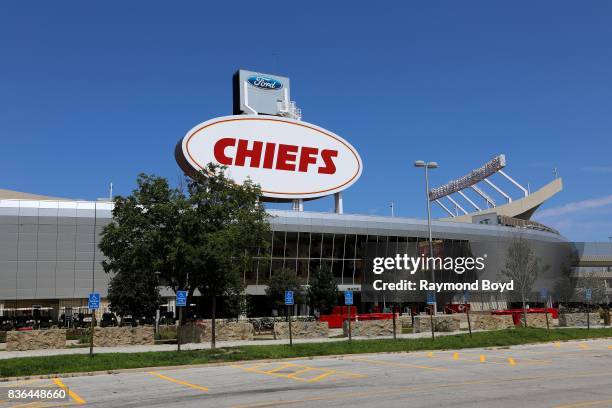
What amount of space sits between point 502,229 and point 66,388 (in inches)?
2783

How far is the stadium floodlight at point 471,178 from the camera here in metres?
93.7

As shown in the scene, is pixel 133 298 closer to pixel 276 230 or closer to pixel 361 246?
pixel 276 230

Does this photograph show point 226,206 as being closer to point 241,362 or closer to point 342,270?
point 241,362

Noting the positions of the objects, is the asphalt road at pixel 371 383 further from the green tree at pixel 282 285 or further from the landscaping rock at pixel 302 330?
the green tree at pixel 282 285

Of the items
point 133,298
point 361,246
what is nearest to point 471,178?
point 361,246

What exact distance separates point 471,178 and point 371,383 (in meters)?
86.5

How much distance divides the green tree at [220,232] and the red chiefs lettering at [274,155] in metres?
26.1

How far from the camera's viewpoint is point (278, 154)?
6172 cm

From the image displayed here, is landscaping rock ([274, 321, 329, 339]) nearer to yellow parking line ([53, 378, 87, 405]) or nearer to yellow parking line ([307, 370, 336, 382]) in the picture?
yellow parking line ([307, 370, 336, 382])

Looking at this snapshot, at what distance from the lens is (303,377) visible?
18188mm

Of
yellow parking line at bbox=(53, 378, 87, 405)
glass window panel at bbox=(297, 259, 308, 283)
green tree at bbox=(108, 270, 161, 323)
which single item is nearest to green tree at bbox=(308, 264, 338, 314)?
glass window panel at bbox=(297, 259, 308, 283)

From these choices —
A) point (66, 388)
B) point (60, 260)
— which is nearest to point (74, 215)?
point (60, 260)

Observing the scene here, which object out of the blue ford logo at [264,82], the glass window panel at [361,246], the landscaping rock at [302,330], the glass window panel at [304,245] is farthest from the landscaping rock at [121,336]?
the blue ford logo at [264,82]

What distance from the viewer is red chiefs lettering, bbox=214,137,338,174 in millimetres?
58938
